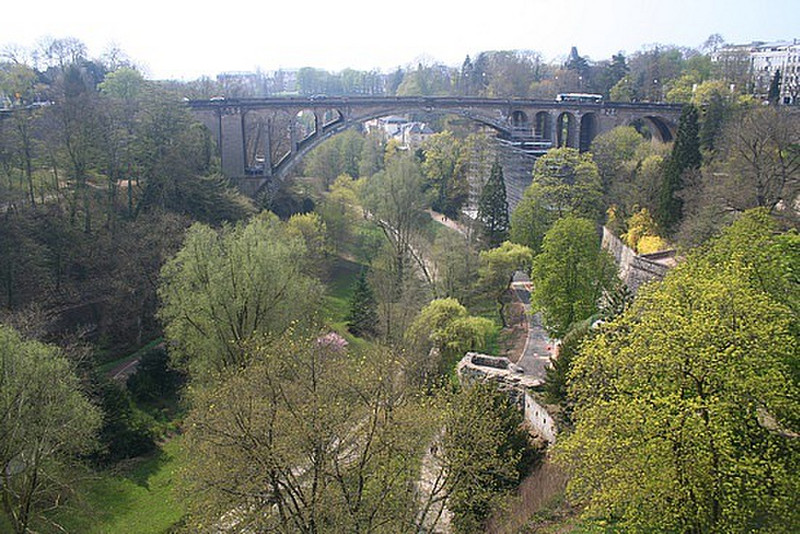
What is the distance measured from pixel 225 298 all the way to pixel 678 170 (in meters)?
20.1

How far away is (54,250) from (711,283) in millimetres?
25032

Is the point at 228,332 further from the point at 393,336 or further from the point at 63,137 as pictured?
the point at 63,137

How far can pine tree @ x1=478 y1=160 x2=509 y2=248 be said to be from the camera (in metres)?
36.3

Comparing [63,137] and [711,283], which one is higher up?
[63,137]

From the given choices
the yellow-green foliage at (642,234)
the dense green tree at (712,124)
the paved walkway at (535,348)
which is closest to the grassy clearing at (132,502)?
the paved walkway at (535,348)

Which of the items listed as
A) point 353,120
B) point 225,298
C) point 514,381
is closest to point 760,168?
point 514,381

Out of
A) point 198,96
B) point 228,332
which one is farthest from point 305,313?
point 198,96

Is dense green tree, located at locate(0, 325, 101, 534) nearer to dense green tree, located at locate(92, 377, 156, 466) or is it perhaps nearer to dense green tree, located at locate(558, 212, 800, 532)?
dense green tree, located at locate(92, 377, 156, 466)

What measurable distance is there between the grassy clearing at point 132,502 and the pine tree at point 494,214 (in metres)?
21.7

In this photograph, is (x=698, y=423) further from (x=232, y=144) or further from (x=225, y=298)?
(x=232, y=144)

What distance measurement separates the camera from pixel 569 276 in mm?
24422

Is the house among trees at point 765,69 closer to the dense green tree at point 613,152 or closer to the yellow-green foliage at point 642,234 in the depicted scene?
the dense green tree at point 613,152

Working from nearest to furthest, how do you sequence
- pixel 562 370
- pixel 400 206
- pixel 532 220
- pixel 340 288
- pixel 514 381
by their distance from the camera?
1. pixel 562 370
2. pixel 514 381
3. pixel 532 220
4. pixel 340 288
5. pixel 400 206

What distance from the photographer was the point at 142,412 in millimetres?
21938
